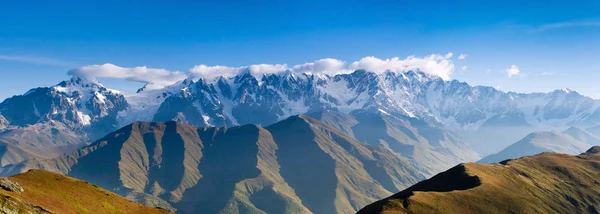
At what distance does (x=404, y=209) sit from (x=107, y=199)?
115 meters

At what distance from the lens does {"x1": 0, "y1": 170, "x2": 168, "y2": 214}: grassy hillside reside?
331ft

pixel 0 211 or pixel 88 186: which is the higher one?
pixel 0 211

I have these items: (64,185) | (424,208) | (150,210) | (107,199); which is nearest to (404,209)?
(424,208)

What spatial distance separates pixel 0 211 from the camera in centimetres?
9062

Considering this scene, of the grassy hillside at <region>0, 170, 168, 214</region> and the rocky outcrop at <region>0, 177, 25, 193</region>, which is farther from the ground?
the rocky outcrop at <region>0, 177, 25, 193</region>

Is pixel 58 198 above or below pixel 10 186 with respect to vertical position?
below

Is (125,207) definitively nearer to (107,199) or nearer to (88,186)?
(107,199)

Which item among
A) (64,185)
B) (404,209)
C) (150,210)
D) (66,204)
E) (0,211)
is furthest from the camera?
(404,209)

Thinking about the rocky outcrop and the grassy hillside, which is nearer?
the grassy hillside

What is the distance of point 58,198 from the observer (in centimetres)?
12294

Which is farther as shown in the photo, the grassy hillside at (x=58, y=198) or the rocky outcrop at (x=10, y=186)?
the rocky outcrop at (x=10, y=186)

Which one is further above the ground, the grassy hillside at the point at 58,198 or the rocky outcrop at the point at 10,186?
the rocky outcrop at the point at 10,186

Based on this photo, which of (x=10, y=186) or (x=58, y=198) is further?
(x=58, y=198)

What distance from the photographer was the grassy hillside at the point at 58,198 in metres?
101
